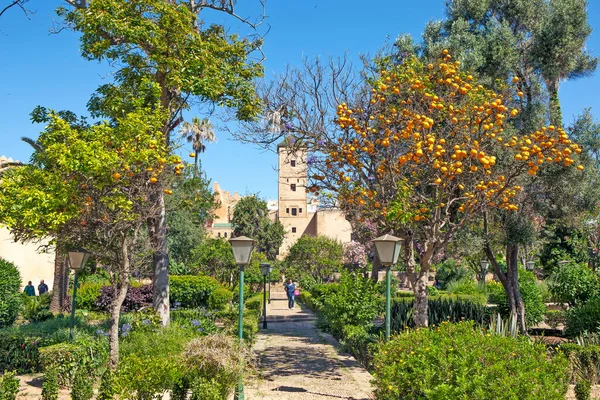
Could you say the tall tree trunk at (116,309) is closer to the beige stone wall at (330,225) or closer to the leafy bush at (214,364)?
the leafy bush at (214,364)

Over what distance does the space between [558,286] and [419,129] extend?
828 centimetres

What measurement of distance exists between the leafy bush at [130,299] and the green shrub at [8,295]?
5.31 m

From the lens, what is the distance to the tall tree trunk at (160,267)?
12812mm

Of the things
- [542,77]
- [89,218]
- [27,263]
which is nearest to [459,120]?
[542,77]

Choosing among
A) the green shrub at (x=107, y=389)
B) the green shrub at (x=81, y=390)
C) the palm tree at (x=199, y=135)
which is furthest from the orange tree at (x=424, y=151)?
the palm tree at (x=199, y=135)

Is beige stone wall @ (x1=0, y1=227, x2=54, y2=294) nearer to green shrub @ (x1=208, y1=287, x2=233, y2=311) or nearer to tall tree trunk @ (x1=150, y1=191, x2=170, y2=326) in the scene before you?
green shrub @ (x1=208, y1=287, x2=233, y2=311)

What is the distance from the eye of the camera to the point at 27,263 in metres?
30.6

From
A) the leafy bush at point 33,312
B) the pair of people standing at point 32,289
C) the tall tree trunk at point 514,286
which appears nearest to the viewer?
the tall tree trunk at point 514,286

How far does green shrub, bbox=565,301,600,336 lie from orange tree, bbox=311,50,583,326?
392 centimetres

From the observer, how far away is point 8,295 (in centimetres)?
1460

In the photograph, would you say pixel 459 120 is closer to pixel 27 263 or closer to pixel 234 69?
pixel 234 69

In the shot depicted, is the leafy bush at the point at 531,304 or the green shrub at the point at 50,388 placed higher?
the leafy bush at the point at 531,304

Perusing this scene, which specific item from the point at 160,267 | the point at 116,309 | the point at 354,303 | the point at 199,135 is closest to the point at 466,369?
the point at 116,309

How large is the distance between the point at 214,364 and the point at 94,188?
12.4ft
